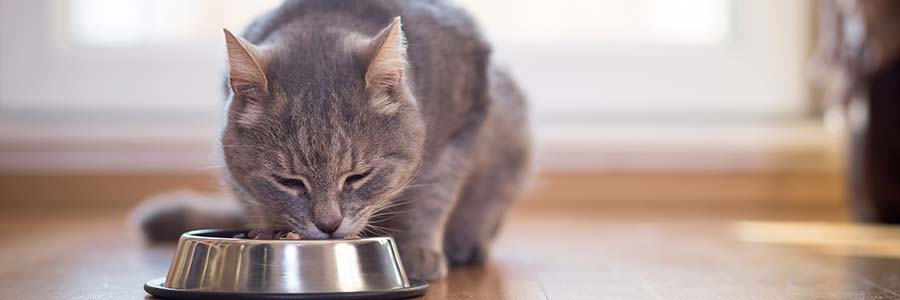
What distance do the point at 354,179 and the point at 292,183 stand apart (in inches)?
3.4

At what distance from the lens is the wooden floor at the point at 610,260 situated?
1552mm

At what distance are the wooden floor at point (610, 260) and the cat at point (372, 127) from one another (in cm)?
14

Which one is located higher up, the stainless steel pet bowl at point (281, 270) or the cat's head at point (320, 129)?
the cat's head at point (320, 129)

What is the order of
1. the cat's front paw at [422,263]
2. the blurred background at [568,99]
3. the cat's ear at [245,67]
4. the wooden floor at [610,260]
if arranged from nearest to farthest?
the cat's ear at [245,67]
the wooden floor at [610,260]
the cat's front paw at [422,263]
the blurred background at [568,99]

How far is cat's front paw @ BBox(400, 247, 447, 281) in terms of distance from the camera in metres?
1.69

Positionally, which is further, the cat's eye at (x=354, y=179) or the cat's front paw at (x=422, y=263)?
the cat's front paw at (x=422, y=263)

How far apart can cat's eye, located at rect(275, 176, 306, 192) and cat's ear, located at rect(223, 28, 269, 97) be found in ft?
0.40

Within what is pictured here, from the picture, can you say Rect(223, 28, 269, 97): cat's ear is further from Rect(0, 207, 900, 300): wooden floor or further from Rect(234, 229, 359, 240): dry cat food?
Rect(0, 207, 900, 300): wooden floor

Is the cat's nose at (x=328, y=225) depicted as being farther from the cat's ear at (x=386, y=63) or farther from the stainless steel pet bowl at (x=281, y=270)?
the cat's ear at (x=386, y=63)

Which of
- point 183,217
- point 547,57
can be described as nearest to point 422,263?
point 183,217

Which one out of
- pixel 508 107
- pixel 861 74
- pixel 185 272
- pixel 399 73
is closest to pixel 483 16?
pixel 861 74

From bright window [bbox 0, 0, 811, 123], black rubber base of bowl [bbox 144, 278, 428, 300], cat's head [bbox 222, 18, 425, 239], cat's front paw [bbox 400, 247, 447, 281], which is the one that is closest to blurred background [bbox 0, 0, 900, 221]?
bright window [bbox 0, 0, 811, 123]

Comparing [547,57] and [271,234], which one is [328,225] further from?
[547,57]

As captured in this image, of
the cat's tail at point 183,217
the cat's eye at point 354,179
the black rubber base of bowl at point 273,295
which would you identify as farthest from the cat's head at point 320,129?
the cat's tail at point 183,217
